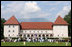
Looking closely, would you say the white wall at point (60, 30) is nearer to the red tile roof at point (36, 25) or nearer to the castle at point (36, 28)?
the castle at point (36, 28)

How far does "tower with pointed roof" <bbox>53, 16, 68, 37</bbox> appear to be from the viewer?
69.7 m

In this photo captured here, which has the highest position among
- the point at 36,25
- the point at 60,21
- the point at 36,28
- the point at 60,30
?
the point at 60,21

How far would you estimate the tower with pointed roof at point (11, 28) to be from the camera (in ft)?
233

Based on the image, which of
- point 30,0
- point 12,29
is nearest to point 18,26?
point 12,29

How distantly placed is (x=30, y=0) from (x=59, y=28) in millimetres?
60497

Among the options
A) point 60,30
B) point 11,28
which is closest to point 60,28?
point 60,30

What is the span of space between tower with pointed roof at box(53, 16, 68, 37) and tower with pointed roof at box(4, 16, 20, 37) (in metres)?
14.4

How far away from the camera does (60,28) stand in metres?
70.3

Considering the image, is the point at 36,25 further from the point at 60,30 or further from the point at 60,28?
the point at 60,30

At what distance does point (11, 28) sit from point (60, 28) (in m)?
19.1

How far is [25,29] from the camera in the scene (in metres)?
74.4

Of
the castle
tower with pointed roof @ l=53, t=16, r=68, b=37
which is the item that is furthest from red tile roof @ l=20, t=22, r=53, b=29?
tower with pointed roof @ l=53, t=16, r=68, b=37

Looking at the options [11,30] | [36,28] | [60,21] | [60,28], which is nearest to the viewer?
[60,28]

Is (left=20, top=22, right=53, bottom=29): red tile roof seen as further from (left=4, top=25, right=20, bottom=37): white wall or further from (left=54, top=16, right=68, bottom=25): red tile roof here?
(left=4, top=25, right=20, bottom=37): white wall
